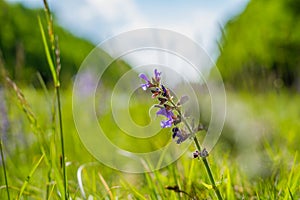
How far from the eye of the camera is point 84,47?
82.0 feet

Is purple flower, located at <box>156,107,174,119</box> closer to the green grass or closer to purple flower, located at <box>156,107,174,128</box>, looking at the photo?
purple flower, located at <box>156,107,174,128</box>

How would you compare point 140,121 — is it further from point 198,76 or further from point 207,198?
point 207,198

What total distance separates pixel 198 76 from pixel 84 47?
2362 centimetres

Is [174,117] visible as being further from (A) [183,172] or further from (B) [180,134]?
(A) [183,172]

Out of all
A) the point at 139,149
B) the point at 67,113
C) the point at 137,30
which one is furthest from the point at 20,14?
the point at 137,30

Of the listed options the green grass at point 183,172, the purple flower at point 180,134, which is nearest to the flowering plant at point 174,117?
the purple flower at point 180,134

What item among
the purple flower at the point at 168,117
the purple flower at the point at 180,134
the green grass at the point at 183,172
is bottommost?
the purple flower at the point at 180,134

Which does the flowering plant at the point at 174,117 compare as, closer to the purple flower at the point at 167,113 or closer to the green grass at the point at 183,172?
the purple flower at the point at 167,113

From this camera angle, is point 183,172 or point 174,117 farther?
point 183,172

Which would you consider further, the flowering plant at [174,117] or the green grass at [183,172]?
the green grass at [183,172]

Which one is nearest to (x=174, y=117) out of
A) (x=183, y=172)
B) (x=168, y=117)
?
→ (x=168, y=117)

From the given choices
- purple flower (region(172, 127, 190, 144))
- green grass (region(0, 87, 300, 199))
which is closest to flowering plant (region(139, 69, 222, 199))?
purple flower (region(172, 127, 190, 144))

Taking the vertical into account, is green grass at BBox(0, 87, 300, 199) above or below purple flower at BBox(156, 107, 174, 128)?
above

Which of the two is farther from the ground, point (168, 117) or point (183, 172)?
point (183, 172)
